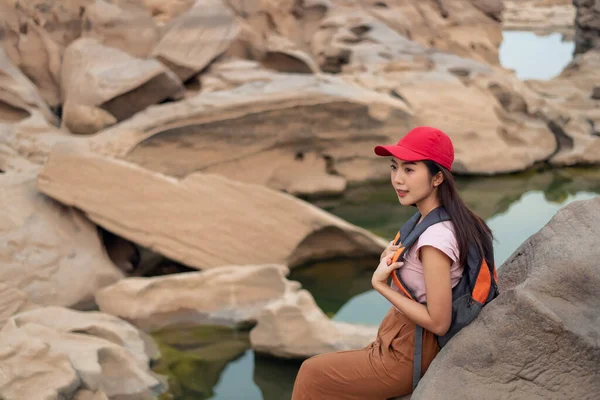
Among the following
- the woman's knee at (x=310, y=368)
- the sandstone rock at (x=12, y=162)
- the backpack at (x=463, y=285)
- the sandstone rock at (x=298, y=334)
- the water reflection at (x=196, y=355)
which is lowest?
the water reflection at (x=196, y=355)

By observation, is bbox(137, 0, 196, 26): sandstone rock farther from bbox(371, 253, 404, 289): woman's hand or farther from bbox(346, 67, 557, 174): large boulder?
bbox(371, 253, 404, 289): woman's hand

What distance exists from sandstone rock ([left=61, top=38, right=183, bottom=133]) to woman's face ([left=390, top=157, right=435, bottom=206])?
5.31m

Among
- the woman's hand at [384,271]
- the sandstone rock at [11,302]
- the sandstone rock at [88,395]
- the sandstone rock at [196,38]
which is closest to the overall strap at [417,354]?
the woman's hand at [384,271]

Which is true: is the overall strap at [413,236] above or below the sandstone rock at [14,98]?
above

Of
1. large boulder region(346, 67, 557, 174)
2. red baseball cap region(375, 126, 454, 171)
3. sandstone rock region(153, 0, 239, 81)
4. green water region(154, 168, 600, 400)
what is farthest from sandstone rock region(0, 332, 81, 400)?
large boulder region(346, 67, 557, 174)

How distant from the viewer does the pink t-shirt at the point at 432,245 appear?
145cm

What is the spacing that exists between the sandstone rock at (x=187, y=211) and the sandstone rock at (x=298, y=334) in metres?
1.02

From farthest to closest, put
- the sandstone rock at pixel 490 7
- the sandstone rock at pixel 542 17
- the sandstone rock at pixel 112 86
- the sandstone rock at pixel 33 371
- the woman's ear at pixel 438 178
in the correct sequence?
the sandstone rock at pixel 542 17 < the sandstone rock at pixel 490 7 < the sandstone rock at pixel 112 86 < the sandstone rock at pixel 33 371 < the woman's ear at pixel 438 178

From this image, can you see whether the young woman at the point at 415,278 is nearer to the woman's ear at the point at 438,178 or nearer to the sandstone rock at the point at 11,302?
the woman's ear at the point at 438,178

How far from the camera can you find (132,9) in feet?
25.8

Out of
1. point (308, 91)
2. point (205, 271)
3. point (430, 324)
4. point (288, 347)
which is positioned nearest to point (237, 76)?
point (308, 91)

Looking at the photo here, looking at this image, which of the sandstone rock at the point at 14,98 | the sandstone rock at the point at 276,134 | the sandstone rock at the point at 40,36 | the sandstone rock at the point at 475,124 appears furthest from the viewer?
the sandstone rock at the point at 475,124

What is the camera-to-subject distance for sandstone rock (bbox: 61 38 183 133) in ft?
21.1

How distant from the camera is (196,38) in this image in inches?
300
